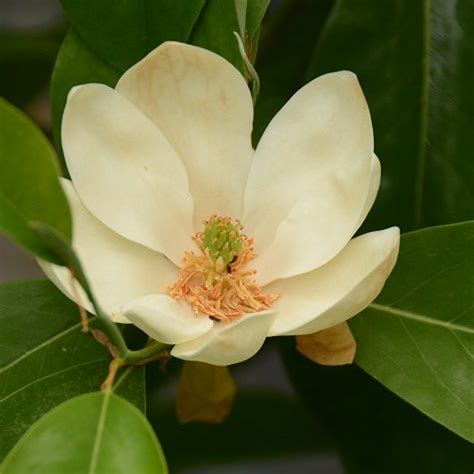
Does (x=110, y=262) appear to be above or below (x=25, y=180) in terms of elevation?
below

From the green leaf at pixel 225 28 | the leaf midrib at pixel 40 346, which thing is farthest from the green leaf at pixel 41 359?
the green leaf at pixel 225 28

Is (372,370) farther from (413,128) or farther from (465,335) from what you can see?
(413,128)

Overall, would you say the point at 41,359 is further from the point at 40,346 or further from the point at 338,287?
the point at 338,287

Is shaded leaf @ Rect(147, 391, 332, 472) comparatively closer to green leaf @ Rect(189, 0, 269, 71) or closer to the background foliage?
the background foliage

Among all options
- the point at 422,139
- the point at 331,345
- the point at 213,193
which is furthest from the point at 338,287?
the point at 422,139

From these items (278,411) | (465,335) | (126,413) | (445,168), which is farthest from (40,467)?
(278,411)
